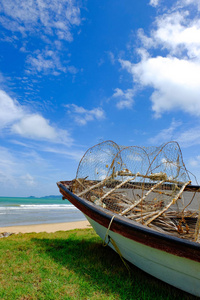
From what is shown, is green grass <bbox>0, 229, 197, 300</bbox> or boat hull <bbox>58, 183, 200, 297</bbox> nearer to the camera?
boat hull <bbox>58, 183, 200, 297</bbox>

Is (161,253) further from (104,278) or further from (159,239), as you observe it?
(104,278)

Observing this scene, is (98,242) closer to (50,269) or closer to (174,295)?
(50,269)

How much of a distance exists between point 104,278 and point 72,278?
57 cm

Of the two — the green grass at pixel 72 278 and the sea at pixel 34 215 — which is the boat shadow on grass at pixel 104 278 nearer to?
the green grass at pixel 72 278

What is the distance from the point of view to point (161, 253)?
9.36 ft

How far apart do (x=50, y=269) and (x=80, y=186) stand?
7.72 feet

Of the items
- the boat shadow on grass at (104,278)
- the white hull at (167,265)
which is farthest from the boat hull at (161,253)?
the boat shadow on grass at (104,278)

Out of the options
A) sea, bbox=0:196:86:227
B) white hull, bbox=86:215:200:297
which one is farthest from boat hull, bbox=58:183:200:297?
sea, bbox=0:196:86:227

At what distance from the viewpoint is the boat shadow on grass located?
3.20 meters

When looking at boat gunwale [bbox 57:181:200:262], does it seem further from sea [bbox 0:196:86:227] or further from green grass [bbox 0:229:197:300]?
sea [bbox 0:196:86:227]

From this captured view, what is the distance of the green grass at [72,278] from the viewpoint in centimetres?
316

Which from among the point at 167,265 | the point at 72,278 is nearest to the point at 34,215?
the point at 72,278

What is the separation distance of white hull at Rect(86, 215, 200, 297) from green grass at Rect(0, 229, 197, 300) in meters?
0.41

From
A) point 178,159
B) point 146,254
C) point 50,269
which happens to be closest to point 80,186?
point 50,269
